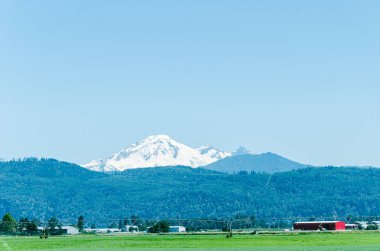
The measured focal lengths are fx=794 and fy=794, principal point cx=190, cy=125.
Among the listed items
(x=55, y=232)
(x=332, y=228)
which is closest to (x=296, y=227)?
(x=332, y=228)

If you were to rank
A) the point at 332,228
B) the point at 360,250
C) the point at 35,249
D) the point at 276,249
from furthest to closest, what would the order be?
the point at 332,228 → the point at 35,249 → the point at 276,249 → the point at 360,250

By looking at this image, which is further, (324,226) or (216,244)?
(324,226)

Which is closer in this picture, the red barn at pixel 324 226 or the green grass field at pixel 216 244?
the green grass field at pixel 216 244

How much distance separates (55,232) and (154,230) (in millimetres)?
21640

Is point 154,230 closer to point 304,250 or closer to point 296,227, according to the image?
point 296,227

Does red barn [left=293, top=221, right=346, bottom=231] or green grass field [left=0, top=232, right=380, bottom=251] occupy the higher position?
red barn [left=293, top=221, right=346, bottom=231]

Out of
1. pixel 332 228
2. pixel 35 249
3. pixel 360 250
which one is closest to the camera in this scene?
pixel 360 250

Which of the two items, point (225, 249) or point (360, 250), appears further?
point (225, 249)

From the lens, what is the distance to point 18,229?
544ft

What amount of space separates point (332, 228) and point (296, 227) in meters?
12.5

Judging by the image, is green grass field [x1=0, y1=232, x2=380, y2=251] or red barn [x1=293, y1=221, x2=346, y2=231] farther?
red barn [x1=293, y1=221, x2=346, y2=231]

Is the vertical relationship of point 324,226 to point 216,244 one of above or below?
above

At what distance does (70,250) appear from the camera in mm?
82562

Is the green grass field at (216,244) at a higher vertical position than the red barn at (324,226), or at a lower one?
lower
